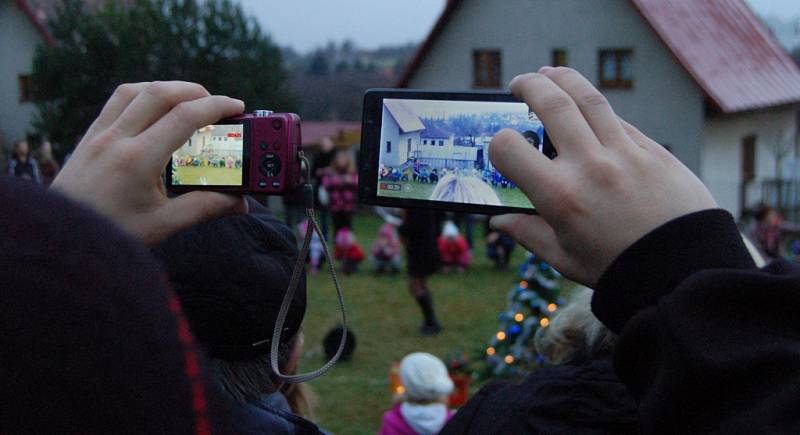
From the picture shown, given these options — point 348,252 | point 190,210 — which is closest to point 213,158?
point 190,210

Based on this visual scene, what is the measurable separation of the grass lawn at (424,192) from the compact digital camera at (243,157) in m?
0.16

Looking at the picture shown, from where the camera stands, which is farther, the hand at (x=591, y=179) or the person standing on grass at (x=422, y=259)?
the person standing on grass at (x=422, y=259)

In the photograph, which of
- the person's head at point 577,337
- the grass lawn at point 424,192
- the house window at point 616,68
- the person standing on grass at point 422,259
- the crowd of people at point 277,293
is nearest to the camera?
the crowd of people at point 277,293

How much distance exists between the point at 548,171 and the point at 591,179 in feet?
0.15

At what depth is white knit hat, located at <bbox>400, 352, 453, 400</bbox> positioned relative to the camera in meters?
4.37

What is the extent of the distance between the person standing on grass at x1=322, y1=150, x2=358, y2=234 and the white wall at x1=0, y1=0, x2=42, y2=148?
61.3 feet

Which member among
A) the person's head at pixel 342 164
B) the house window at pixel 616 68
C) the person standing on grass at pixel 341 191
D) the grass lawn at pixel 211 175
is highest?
the house window at pixel 616 68

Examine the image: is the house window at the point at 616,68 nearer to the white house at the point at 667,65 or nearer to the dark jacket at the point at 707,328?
the white house at the point at 667,65

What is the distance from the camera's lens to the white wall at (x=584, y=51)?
1909cm

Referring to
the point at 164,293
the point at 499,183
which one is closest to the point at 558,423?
the point at 499,183

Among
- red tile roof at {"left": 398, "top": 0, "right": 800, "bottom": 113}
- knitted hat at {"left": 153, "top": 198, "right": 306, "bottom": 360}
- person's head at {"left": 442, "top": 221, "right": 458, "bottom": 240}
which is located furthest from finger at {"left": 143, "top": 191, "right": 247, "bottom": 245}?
red tile roof at {"left": 398, "top": 0, "right": 800, "bottom": 113}

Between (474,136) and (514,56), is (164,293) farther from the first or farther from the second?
(514,56)

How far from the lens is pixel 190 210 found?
3.83 feet

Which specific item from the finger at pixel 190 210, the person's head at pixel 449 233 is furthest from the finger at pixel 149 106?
the person's head at pixel 449 233
